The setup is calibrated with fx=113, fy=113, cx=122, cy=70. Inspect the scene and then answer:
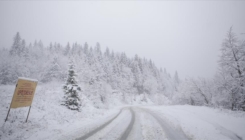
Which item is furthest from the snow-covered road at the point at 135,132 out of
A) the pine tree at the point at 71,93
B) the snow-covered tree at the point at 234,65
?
the snow-covered tree at the point at 234,65

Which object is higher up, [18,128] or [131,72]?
[131,72]

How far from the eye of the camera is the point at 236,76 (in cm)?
1931

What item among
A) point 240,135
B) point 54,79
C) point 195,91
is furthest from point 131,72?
point 240,135

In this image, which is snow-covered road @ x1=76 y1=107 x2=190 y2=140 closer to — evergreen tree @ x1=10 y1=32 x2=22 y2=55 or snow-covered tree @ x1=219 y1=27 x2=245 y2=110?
snow-covered tree @ x1=219 y1=27 x2=245 y2=110

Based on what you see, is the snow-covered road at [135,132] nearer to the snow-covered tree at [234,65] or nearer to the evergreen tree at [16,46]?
the snow-covered tree at [234,65]

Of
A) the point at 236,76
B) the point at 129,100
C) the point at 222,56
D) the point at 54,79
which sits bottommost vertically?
the point at 129,100

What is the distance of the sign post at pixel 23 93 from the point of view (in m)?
8.07

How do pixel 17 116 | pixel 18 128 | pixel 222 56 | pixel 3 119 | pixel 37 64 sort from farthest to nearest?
pixel 37 64
pixel 222 56
pixel 17 116
pixel 3 119
pixel 18 128

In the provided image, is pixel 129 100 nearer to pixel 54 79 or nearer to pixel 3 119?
pixel 54 79

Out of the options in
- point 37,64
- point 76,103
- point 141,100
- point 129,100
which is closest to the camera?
point 76,103

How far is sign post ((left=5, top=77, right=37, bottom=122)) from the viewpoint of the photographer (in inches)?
318

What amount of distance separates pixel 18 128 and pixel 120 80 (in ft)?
160

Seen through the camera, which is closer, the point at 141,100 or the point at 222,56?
the point at 222,56

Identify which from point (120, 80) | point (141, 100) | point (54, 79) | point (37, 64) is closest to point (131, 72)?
point (120, 80)
